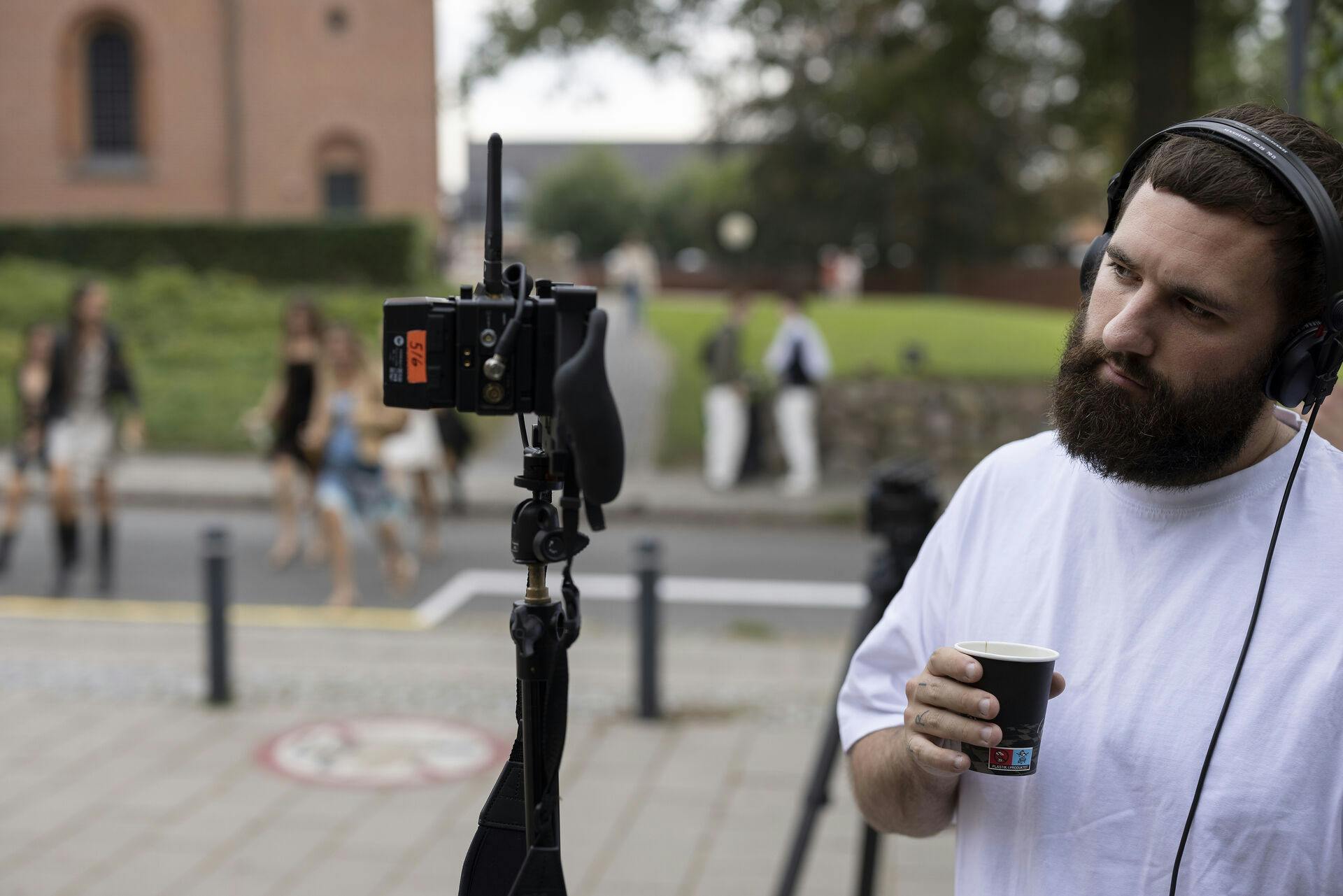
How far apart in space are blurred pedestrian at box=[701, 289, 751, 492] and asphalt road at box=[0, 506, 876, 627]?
1463 mm

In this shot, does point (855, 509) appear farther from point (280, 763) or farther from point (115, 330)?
point (280, 763)

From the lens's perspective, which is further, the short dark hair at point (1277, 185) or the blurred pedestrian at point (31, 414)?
the blurred pedestrian at point (31, 414)

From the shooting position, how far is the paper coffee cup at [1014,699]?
5.48 ft

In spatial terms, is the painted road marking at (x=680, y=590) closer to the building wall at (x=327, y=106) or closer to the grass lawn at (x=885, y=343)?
the grass lawn at (x=885, y=343)

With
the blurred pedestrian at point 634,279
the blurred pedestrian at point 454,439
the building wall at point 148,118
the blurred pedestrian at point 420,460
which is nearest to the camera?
the blurred pedestrian at point 420,460

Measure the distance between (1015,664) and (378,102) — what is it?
107 feet

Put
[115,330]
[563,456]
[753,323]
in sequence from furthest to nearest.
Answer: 1. [753,323]
2. [115,330]
3. [563,456]

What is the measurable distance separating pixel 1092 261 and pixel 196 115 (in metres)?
33.0

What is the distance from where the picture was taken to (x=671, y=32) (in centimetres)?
1367

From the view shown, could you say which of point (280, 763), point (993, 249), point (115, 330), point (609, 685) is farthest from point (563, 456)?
point (993, 249)

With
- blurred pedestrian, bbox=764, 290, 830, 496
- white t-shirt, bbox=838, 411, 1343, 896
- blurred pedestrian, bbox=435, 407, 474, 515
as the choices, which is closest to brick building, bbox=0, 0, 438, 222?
Answer: blurred pedestrian, bbox=764, 290, 830, 496

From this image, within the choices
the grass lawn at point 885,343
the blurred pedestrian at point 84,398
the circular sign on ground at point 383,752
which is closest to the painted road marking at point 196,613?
the blurred pedestrian at point 84,398

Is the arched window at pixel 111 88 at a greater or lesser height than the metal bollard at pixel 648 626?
greater

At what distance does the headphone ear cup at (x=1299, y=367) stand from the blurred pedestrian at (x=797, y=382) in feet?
42.0
